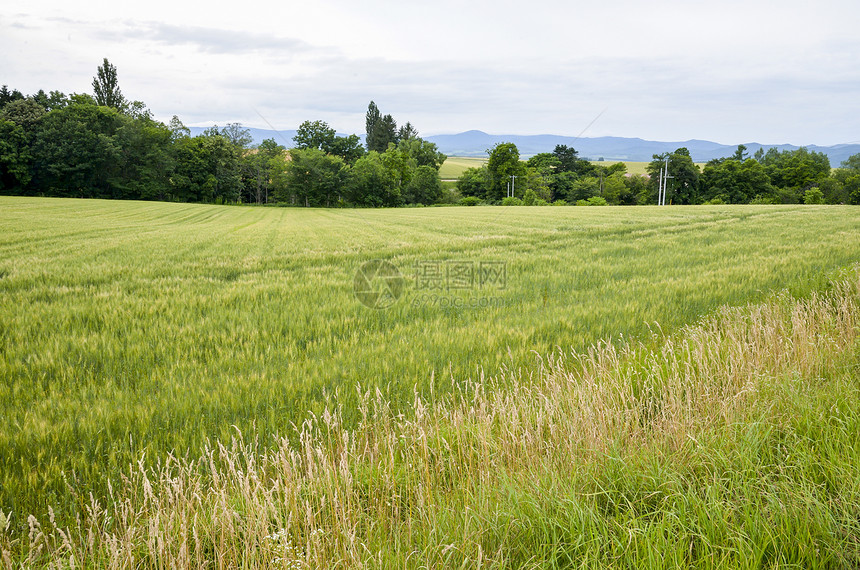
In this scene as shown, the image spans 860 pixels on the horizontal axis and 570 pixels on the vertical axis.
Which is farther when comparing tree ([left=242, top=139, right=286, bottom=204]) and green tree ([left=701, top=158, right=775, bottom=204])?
tree ([left=242, top=139, right=286, bottom=204])

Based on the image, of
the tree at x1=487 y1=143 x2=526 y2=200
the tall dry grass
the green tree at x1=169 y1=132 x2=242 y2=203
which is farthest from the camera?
the tree at x1=487 y1=143 x2=526 y2=200

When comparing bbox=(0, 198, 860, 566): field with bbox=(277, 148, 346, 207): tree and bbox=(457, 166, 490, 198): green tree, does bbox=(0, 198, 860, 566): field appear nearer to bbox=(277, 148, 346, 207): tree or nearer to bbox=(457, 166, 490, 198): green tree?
bbox=(277, 148, 346, 207): tree

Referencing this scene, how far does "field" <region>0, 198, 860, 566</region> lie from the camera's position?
2.71 meters

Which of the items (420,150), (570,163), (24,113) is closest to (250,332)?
(24,113)

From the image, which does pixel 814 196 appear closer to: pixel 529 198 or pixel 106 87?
pixel 529 198

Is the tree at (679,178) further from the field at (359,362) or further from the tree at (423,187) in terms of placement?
the field at (359,362)

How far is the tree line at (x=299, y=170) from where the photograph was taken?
65.6 m

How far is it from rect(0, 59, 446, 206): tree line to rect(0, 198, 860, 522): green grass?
6742cm

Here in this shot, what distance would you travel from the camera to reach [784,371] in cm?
398

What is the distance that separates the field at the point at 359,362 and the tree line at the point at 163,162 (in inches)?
2713

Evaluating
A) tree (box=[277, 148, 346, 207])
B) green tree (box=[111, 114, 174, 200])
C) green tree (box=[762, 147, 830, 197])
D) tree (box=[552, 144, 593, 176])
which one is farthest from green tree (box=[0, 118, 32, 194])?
green tree (box=[762, 147, 830, 197])

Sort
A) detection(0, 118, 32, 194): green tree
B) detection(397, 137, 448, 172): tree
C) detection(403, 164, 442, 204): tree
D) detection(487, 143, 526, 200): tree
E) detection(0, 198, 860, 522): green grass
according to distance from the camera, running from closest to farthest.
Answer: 1. detection(0, 198, 860, 522): green grass
2. detection(0, 118, 32, 194): green tree
3. detection(487, 143, 526, 200): tree
4. detection(403, 164, 442, 204): tree
5. detection(397, 137, 448, 172): tree

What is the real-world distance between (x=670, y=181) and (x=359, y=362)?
9860 cm

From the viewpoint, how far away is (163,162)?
73.7 metres
